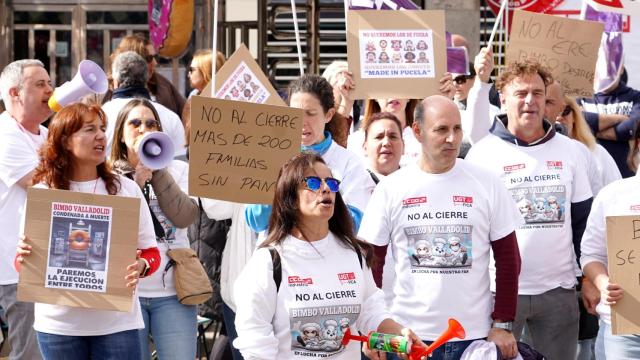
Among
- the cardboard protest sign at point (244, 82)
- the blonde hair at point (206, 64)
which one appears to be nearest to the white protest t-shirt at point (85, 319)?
the cardboard protest sign at point (244, 82)

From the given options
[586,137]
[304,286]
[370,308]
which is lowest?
[370,308]

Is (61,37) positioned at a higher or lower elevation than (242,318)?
higher

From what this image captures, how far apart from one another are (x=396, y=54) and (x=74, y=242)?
2796mm

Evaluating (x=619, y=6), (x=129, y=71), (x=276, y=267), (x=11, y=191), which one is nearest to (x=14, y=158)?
(x=11, y=191)

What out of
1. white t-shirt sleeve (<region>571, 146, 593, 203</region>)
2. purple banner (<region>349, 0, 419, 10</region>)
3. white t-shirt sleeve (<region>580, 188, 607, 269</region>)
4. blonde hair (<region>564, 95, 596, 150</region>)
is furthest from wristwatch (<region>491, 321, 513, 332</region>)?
purple banner (<region>349, 0, 419, 10</region>)

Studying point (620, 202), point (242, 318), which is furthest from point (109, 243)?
point (620, 202)

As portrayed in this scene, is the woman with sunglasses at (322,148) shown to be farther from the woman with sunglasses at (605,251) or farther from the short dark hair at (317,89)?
the woman with sunglasses at (605,251)

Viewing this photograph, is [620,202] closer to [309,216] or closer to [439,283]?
[439,283]

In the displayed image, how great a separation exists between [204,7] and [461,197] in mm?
9470

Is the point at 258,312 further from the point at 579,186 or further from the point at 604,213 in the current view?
the point at 579,186

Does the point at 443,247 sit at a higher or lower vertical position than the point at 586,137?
lower

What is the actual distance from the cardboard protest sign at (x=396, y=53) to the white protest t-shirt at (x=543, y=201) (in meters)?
1.26

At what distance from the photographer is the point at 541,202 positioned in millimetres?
6492

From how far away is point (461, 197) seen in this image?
18.5 feet
